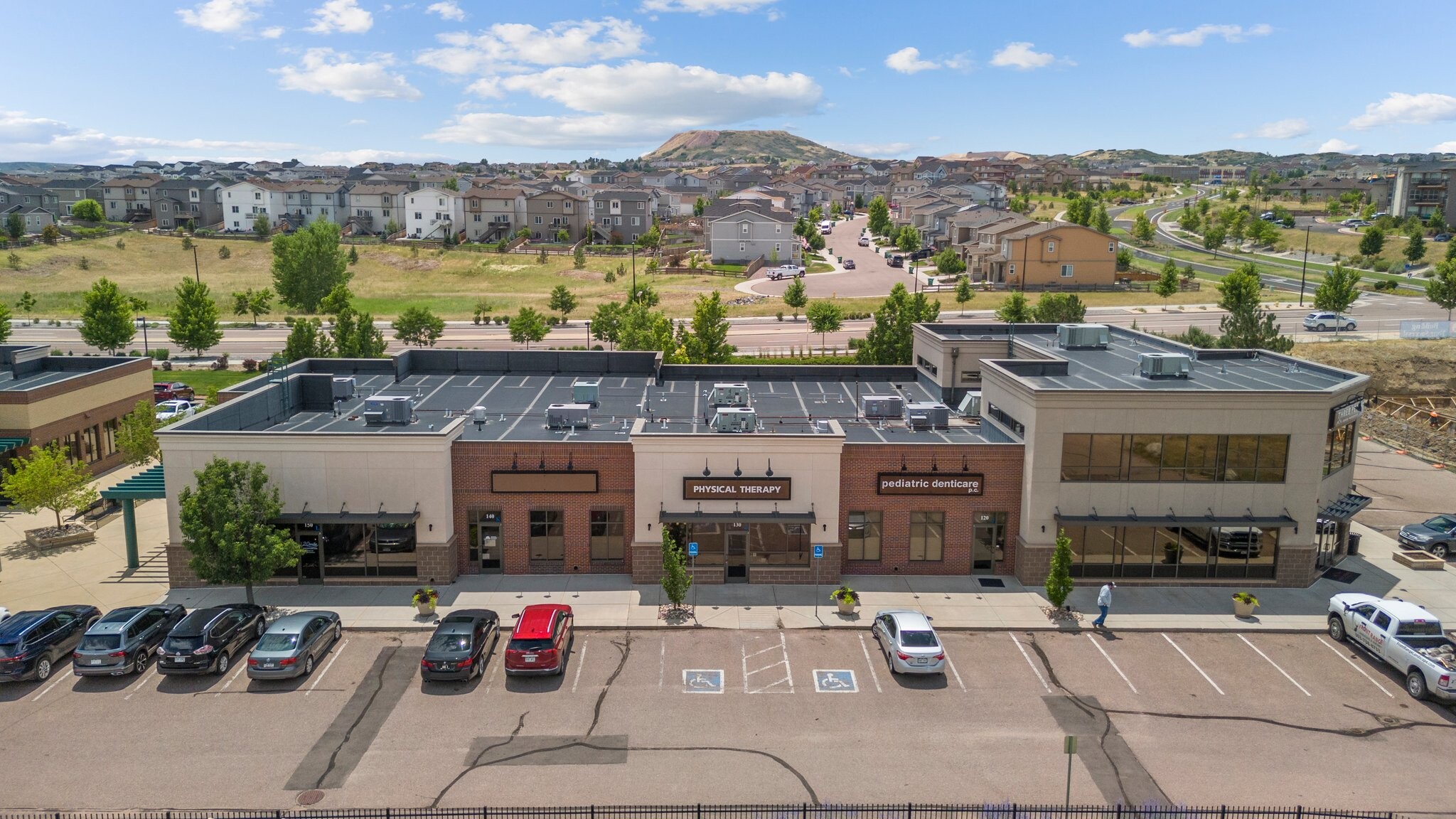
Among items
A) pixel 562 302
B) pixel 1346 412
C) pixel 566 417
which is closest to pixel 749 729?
pixel 566 417

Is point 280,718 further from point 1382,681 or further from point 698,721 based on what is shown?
point 1382,681

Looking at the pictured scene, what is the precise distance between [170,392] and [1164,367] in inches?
2188

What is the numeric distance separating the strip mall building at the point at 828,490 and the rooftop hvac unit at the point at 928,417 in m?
1.61

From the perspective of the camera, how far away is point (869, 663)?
26156mm

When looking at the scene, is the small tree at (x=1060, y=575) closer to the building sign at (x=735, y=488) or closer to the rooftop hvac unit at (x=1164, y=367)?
the building sign at (x=735, y=488)

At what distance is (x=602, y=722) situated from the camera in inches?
895

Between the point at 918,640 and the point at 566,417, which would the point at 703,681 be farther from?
the point at 566,417

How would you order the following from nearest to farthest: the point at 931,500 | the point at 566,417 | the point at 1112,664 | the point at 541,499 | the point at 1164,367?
the point at 1112,664 → the point at 541,499 → the point at 931,500 → the point at 566,417 → the point at 1164,367

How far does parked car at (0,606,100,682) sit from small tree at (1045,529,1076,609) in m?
26.5

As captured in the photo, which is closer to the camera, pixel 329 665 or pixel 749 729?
pixel 749 729

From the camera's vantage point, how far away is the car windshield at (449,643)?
24562mm

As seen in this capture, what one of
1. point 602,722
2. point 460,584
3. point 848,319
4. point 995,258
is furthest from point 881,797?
point 995,258

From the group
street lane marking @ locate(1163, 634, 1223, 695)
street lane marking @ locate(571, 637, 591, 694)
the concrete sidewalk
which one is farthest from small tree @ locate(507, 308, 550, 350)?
street lane marking @ locate(1163, 634, 1223, 695)

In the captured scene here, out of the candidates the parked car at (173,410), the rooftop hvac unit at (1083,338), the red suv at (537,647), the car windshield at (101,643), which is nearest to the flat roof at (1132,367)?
the rooftop hvac unit at (1083,338)
